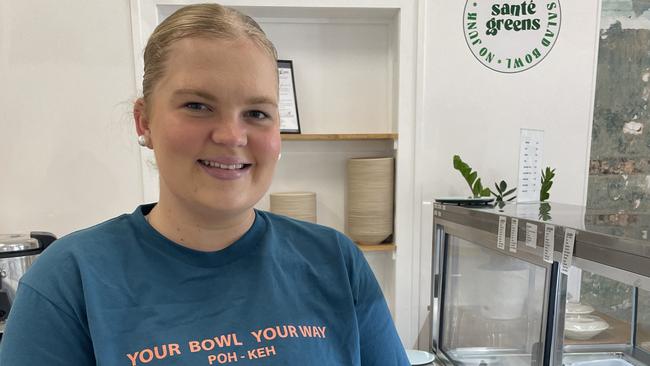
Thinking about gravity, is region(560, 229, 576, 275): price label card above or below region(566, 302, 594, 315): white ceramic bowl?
above

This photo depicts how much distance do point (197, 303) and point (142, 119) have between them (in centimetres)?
34

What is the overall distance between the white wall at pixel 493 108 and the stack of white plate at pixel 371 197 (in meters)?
0.17

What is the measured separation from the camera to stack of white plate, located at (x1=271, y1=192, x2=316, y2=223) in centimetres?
187

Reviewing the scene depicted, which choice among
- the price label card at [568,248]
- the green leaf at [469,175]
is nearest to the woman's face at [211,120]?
the price label card at [568,248]

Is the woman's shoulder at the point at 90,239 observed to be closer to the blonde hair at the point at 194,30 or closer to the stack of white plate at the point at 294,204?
the blonde hair at the point at 194,30

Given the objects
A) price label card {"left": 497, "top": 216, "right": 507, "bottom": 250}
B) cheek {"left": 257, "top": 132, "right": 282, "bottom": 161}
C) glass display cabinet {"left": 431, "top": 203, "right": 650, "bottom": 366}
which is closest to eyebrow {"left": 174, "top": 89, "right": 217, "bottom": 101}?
cheek {"left": 257, "top": 132, "right": 282, "bottom": 161}

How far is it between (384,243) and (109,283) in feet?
4.87

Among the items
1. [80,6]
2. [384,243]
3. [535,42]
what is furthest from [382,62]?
[80,6]

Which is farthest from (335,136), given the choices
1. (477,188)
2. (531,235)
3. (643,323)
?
(643,323)

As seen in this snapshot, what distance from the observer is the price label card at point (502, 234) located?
120cm

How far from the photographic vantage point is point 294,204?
187 cm

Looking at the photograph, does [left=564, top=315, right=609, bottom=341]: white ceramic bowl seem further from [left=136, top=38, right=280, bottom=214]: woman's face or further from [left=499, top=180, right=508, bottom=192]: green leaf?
[left=136, top=38, right=280, bottom=214]: woman's face

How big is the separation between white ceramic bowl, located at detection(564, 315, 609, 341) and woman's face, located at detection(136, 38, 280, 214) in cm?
127

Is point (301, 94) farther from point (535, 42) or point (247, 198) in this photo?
point (247, 198)
